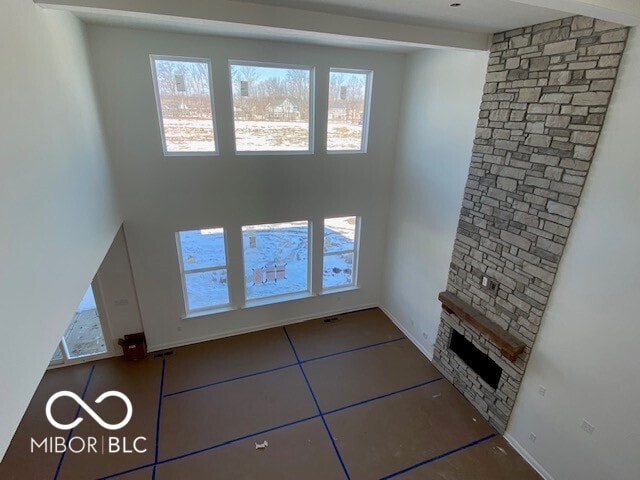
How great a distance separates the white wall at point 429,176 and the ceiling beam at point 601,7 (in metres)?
1.99

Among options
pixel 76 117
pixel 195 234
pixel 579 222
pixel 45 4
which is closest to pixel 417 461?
pixel 579 222

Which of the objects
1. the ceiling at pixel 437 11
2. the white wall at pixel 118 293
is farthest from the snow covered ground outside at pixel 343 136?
the white wall at pixel 118 293

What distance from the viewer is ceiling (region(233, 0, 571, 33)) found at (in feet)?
10.4

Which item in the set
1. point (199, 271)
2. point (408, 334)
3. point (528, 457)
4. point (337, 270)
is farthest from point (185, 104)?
point (528, 457)

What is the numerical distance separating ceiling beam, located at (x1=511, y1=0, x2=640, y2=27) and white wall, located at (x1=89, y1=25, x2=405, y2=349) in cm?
390

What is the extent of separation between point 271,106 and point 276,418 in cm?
Result: 522

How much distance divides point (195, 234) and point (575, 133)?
19.2 feet

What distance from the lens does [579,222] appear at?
143 inches

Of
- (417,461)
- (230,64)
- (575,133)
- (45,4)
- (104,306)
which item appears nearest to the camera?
(45,4)

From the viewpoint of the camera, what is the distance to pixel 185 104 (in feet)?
17.6

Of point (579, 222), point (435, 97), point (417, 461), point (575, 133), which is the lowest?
point (417, 461)

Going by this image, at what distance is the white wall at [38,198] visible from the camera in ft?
6.66

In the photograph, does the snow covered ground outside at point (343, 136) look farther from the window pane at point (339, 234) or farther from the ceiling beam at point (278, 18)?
the ceiling beam at point (278, 18)

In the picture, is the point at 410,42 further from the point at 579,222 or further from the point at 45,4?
the point at 45,4
